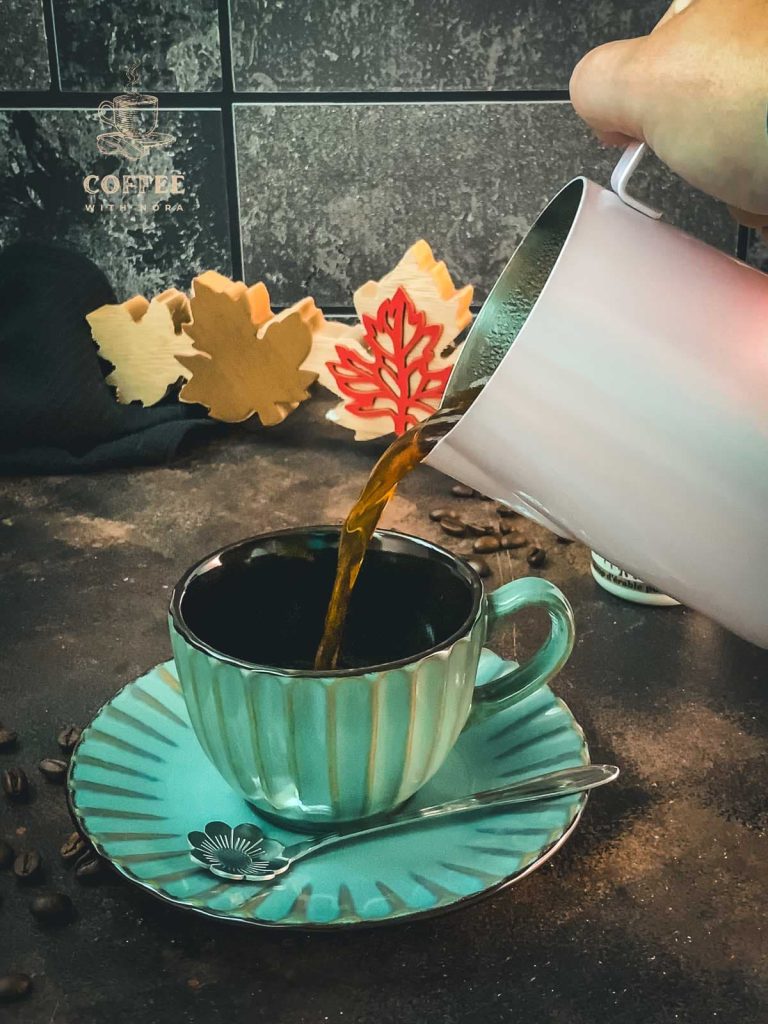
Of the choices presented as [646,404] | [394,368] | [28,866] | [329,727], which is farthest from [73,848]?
[394,368]

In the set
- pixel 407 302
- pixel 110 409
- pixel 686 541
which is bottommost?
pixel 110 409

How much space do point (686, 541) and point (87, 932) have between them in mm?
278

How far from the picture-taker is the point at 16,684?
622 mm

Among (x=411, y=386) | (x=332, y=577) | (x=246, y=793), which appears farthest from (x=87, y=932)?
(x=411, y=386)

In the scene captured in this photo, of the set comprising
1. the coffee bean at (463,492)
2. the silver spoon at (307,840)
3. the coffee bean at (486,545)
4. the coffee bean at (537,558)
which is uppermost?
the silver spoon at (307,840)

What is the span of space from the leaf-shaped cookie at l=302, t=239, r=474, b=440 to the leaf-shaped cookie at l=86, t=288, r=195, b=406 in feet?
0.42

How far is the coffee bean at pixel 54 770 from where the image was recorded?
532 millimetres

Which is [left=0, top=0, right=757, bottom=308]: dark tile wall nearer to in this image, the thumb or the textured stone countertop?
the textured stone countertop

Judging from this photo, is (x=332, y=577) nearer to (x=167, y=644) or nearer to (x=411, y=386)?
(x=167, y=644)

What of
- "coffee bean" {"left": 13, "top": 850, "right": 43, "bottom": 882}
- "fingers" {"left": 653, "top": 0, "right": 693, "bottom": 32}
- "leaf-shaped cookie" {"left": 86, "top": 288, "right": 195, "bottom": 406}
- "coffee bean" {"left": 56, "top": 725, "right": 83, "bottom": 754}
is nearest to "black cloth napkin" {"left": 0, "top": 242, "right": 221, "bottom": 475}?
"leaf-shaped cookie" {"left": 86, "top": 288, "right": 195, "bottom": 406}

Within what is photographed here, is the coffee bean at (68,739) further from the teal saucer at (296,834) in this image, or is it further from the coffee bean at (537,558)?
the coffee bean at (537,558)

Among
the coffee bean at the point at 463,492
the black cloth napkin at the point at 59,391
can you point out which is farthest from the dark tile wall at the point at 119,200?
the coffee bean at the point at 463,492

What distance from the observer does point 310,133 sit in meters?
1.10

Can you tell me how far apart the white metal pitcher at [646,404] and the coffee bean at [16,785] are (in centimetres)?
26
